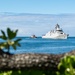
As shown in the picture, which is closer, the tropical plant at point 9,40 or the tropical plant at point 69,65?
the tropical plant at point 69,65

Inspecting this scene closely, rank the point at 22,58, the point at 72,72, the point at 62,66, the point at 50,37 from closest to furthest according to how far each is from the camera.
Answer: the point at 72,72
the point at 62,66
the point at 22,58
the point at 50,37

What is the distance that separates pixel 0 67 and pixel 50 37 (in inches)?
6213

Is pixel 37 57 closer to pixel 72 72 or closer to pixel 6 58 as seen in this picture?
pixel 6 58

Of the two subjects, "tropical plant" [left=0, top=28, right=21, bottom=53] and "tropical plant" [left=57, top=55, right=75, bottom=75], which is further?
"tropical plant" [left=0, top=28, right=21, bottom=53]

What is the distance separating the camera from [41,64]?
19609mm

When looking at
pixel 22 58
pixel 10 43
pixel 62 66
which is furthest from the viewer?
→ pixel 10 43

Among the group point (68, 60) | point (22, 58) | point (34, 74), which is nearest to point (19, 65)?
point (22, 58)

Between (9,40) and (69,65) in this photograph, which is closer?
(69,65)

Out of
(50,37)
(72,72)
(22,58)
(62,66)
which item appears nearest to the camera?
(72,72)

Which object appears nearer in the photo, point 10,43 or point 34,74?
point 34,74

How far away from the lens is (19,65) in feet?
64.7

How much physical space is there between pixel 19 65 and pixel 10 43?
352 cm

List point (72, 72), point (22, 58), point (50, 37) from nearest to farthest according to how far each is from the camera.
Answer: point (72, 72)
point (22, 58)
point (50, 37)

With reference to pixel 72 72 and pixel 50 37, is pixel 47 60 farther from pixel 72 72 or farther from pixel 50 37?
pixel 50 37
